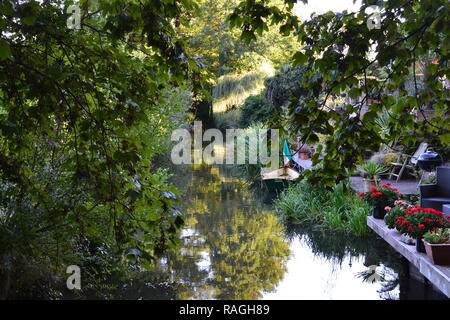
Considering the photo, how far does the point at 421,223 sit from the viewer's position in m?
→ 5.25

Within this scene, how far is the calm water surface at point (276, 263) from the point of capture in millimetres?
5902

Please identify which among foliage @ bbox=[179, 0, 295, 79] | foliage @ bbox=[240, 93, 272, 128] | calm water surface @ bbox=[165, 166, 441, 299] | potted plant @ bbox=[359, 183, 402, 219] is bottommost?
calm water surface @ bbox=[165, 166, 441, 299]

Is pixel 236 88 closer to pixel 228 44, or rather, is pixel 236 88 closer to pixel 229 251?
pixel 228 44

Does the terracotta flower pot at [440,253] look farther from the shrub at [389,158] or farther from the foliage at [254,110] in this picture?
the foliage at [254,110]

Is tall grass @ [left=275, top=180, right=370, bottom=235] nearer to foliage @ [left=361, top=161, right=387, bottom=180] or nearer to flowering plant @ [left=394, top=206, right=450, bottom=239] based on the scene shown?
foliage @ [left=361, top=161, right=387, bottom=180]

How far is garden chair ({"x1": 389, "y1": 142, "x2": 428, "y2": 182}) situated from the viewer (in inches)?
445

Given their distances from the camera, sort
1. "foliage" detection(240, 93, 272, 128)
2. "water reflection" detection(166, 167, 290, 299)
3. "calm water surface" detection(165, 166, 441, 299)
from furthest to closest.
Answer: "foliage" detection(240, 93, 272, 128) < "water reflection" detection(166, 167, 290, 299) < "calm water surface" detection(165, 166, 441, 299)

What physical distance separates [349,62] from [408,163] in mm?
10275

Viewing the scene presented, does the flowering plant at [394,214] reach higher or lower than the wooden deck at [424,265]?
higher

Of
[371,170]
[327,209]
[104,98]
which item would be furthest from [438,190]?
[104,98]

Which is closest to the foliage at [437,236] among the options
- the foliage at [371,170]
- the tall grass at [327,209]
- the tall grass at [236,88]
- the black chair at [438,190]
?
the black chair at [438,190]

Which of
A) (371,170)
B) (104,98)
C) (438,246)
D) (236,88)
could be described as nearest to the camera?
(104,98)

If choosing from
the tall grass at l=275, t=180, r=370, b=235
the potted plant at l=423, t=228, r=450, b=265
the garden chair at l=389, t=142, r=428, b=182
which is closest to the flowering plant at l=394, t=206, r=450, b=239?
the potted plant at l=423, t=228, r=450, b=265
